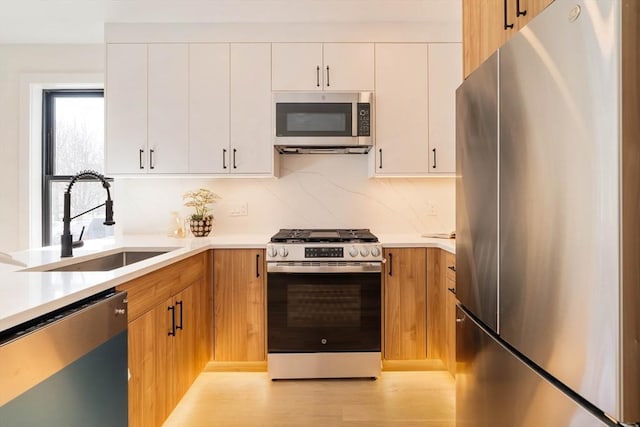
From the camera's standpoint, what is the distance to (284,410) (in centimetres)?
202

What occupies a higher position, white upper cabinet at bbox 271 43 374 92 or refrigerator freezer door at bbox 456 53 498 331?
white upper cabinet at bbox 271 43 374 92

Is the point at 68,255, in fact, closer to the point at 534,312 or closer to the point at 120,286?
the point at 120,286

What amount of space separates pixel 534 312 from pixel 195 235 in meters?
2.40

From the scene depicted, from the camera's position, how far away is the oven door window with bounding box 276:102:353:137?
2592mm

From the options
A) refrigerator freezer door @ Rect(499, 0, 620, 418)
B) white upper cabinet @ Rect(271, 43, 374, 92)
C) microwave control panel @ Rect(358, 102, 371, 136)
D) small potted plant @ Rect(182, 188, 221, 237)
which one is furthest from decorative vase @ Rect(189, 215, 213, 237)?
refrigerator freezer door @ Rect(499, 0, 620, 418)

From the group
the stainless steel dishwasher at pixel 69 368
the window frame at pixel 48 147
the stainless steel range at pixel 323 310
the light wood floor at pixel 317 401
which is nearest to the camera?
the stainless steel dishwasher at pixel 69 368

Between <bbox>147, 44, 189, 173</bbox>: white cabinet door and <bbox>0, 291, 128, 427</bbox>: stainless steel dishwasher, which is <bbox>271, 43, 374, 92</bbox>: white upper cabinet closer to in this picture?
<bbox>147, 44, 189, 173</bbox>: white cabinet door

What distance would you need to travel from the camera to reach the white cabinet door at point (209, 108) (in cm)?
264

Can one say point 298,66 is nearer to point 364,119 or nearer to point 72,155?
point 364,119

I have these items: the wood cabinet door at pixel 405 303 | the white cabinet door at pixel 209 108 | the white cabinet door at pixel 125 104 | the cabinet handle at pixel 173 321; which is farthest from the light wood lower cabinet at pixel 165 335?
the wood cabinet door at pixel 405 303

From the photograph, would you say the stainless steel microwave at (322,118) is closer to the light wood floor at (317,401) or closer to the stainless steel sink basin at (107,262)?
the stainless steel sink basin at (107,262)

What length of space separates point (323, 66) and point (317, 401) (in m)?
2.26

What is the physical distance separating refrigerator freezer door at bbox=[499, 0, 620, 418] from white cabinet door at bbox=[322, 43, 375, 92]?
66.4 inches

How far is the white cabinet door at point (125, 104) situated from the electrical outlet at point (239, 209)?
768 mm
